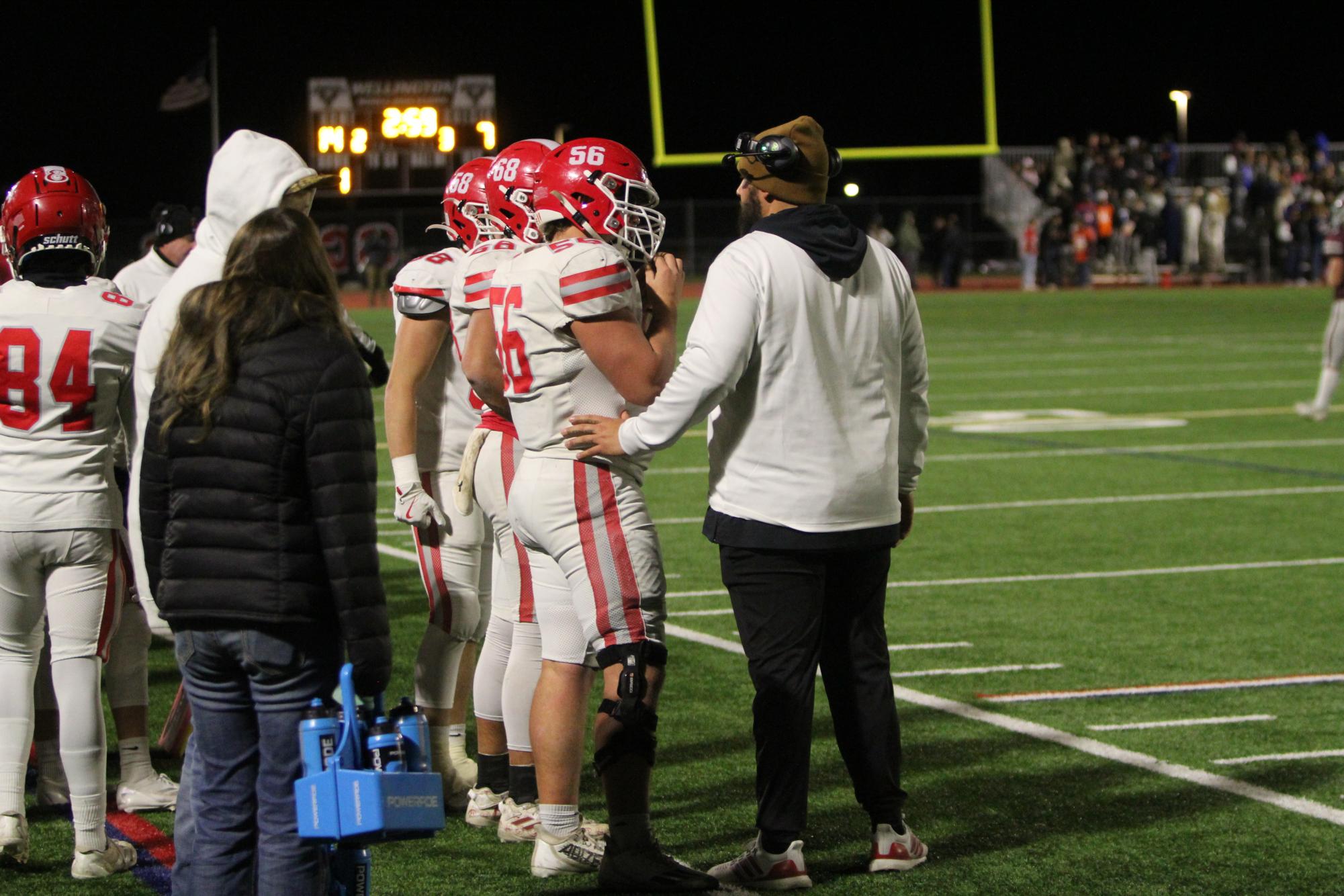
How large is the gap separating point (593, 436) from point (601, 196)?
0.59 metres

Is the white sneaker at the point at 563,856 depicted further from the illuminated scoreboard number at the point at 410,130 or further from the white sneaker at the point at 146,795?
the illuminated scoreboard number at the point at 410,130

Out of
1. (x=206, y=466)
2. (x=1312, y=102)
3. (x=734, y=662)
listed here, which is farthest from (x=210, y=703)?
(x=1312, y=102)

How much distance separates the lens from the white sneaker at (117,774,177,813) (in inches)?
202

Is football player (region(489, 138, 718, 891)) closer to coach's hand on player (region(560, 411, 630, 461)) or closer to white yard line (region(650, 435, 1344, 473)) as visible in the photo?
coach's hand on player (region(560, 411, 630, 461))

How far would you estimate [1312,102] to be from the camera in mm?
52156

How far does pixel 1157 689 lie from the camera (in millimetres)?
6301

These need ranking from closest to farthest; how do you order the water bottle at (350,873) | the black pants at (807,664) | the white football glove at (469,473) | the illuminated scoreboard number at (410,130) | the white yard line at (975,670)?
1. the water bottle at (350,873)
2. the black pants at (807,664)
3. the white football glove at (469,473)
4. the white yard line at (975,670)
5. the illuminated scoreboard number at (410,130)

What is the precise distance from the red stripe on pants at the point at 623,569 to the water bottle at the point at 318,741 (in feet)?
3.28

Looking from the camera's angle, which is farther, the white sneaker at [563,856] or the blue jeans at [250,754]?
the white sneaker at [563,856]

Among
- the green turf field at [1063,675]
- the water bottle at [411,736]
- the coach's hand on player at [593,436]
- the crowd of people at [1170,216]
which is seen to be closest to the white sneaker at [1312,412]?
the green turf field at [1063,675]

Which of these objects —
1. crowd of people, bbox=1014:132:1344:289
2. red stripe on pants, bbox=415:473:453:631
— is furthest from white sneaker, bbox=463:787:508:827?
crowd of people, bbox=1014:132:1344:289

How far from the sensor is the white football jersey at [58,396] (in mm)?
4488

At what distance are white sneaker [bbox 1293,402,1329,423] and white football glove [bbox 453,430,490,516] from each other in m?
10.5

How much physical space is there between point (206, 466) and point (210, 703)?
18.0 inches
